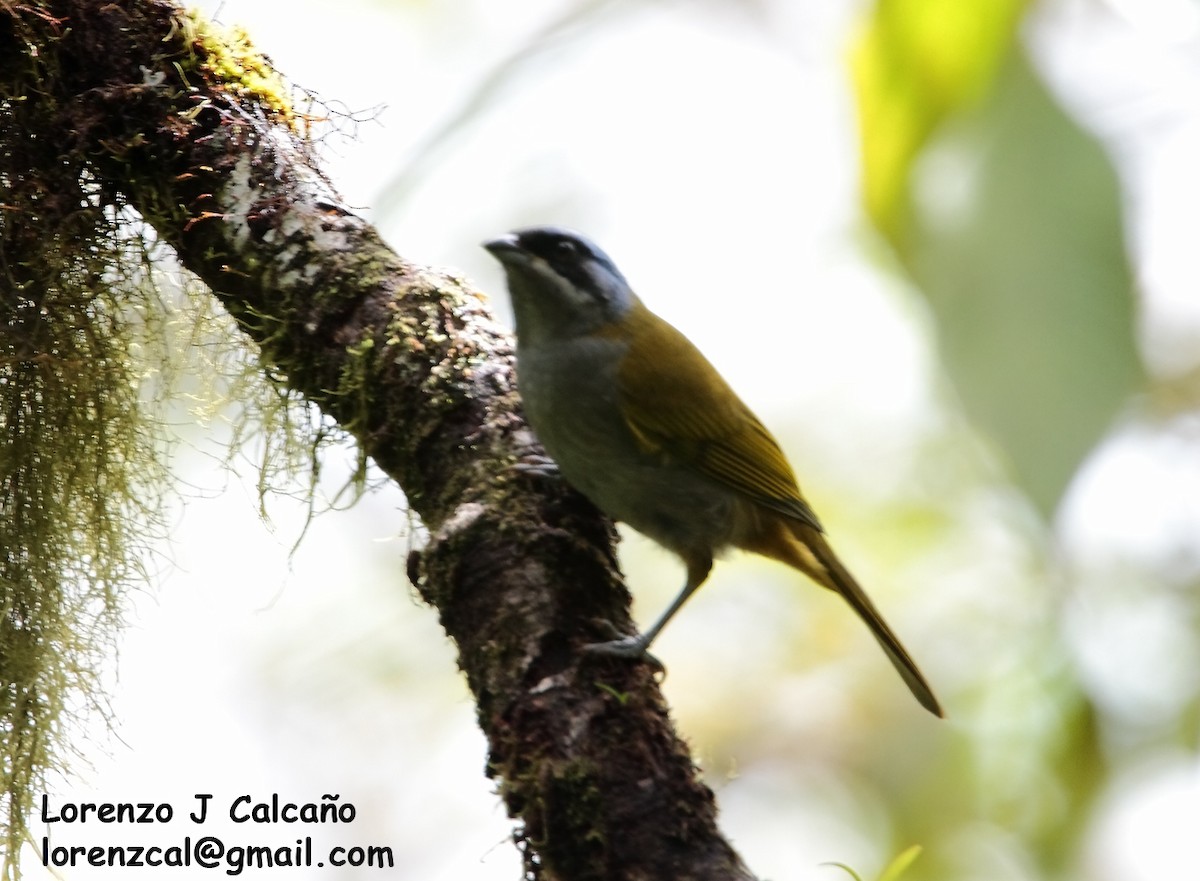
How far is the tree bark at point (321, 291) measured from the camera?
2.30 meters

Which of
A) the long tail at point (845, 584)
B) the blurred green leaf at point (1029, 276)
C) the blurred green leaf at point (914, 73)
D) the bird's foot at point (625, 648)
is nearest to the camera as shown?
the blurred green leaf at point (1029, 276)

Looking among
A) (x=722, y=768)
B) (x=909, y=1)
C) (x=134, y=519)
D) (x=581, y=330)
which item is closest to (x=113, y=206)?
(x=134, y=519)

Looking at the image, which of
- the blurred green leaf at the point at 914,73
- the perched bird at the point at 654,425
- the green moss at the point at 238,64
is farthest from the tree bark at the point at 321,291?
the blurred green leaf at the point at 914,73

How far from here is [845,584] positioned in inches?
127

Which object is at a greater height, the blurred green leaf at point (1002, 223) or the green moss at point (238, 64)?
the green moss at point (238, 64)

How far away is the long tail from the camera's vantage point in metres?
3.19

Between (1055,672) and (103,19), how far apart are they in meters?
3.34

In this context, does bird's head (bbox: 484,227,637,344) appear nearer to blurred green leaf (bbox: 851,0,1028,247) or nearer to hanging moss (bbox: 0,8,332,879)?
hanging moss (bbox: 0,8,332,879)

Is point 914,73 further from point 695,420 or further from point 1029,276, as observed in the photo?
point 695,420

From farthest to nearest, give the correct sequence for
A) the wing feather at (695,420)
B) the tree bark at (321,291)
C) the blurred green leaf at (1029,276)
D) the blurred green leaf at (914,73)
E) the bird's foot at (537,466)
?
the wing feather at (695,420), the bird's foot at (537,466), the tree bark at (321,291), the blurred green leaf at (914,73), the blurred green leaf at (1029,276)

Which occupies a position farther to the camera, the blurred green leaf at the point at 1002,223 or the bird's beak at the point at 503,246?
the bird's beak at the point at 503,246

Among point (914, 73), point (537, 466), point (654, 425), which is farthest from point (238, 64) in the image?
point (914, 73)

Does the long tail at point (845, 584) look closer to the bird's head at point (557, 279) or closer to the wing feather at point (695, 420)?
the wing feather at point (695, 420)

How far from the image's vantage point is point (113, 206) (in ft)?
8.73
